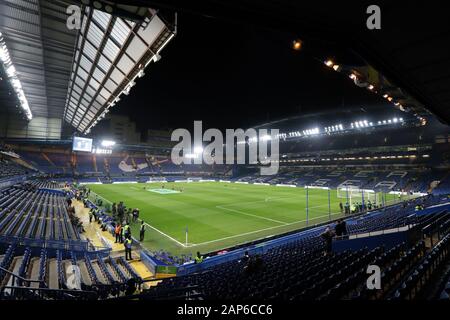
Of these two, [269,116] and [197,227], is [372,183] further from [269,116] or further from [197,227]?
[197,227]

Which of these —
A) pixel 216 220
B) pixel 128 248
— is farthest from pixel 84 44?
pixel 216 220

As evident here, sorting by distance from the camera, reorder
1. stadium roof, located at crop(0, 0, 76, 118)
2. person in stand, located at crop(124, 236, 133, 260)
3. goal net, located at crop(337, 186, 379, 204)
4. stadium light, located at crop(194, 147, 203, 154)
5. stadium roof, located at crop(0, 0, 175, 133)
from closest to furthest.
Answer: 1. stadium roof, located at crop(0, 0, 175, 133)
2. person in stand, located at crop(124, 236, 133, 260)
3. stadium roof, located at crop(0, 0, 76, 118)
4. goal net, located at crop(337, 186, 379, 204)
5. stadium light, located at crop(194, 147, 203, 154)

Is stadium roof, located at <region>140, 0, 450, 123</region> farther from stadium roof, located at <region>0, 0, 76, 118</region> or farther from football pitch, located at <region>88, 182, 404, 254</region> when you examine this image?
stadium roof, located at <region>0, 0, 76, 118</region>

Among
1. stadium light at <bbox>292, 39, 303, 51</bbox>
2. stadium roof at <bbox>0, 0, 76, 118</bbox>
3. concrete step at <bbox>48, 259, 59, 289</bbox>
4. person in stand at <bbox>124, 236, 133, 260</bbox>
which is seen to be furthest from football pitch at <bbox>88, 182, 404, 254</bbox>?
stadium roof at <bbox>0, 0, 76, 118</bbox>

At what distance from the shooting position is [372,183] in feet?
149

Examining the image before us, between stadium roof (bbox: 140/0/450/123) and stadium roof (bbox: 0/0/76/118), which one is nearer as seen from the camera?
stadium roof (bbox: 140/0/450/123)

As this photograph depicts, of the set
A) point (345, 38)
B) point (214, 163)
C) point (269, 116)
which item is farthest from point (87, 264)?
point (214, 163)

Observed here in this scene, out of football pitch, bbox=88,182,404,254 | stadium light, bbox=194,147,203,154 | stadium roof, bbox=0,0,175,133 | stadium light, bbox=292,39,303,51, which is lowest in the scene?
football pitch, bbox=88,182,404,254

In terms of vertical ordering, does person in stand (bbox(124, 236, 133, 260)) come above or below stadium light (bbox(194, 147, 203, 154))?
below

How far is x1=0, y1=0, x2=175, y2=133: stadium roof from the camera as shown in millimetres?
11719

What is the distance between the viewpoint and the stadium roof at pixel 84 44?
11.7 metres

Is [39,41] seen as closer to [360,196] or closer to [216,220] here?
[216,220]

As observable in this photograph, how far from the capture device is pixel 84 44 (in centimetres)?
1538
